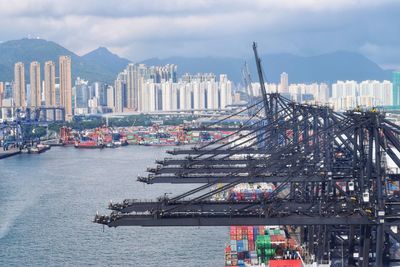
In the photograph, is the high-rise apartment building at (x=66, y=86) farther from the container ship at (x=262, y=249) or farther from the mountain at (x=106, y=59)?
the mountain at (x=106, y=59)

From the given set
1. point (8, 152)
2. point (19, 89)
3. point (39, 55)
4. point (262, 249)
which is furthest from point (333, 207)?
point (39, 55)

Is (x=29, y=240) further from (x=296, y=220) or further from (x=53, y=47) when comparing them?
(x=53, y=47)

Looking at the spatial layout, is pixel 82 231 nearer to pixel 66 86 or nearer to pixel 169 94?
pixel 66 86

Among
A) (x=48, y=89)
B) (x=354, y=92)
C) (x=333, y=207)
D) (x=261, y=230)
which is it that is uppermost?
(x=48, y=89)

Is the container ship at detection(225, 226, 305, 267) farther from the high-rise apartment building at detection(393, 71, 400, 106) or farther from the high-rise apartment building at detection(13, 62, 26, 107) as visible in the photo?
the high-rise apartment building at detection(13, 62, 26, 107)

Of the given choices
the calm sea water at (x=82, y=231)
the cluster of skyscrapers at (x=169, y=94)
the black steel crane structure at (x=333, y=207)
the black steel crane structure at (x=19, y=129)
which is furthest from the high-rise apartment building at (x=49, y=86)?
the black steel crane structure at (x=333, y=207)

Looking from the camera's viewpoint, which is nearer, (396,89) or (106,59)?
(396,89)
